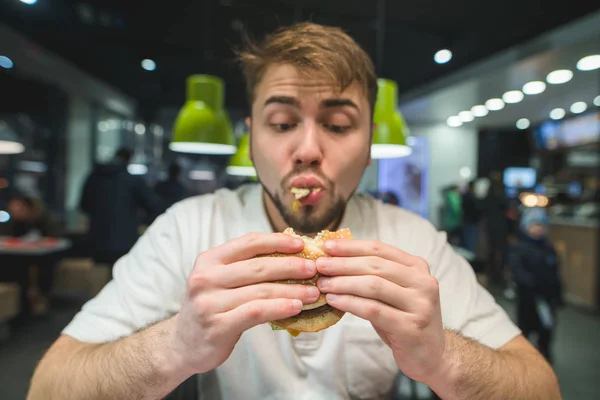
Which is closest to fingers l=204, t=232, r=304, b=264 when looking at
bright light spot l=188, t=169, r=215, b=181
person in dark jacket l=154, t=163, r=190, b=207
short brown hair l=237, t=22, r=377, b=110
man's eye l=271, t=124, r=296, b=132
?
man's eye l=271, t=124, r=296, b=132

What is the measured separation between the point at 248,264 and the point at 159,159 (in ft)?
27.0

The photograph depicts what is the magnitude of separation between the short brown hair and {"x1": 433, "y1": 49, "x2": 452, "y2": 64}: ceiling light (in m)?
4.53

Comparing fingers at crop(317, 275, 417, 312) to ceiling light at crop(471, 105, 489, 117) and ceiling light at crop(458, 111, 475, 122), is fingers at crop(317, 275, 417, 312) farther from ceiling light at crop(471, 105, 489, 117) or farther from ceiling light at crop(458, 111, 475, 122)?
ceiling light at crop(471, 105, 489, 117)

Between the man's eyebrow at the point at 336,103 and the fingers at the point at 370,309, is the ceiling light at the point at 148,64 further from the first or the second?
the fingers at the point at 370,309

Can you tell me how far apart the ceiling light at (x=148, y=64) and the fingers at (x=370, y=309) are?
21.9 feet

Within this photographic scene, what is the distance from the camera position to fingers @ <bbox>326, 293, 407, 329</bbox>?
759 millimetres

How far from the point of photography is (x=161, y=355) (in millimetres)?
858

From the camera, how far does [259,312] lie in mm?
730

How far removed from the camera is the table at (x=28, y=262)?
4.59m

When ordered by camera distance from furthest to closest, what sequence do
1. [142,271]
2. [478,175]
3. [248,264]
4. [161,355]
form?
1. [478,175]
2. [142,271]
3. [161,355]
4. [248,264]

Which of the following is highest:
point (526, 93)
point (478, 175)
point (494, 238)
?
point (526, 93)

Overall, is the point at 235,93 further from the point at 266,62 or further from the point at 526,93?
the point at 266,62

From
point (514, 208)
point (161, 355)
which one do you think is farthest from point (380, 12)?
point (161, 355)

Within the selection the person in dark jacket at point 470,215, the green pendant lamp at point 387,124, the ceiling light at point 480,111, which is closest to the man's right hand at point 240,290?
the green pendant lamp at point 387,124
